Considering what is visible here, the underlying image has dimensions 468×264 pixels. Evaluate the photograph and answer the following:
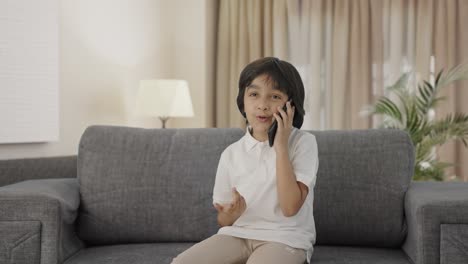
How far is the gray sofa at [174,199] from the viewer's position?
2.37 meters

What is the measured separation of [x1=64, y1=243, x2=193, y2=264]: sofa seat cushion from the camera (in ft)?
7.90

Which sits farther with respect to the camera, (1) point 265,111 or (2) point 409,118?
(2) point 409,118

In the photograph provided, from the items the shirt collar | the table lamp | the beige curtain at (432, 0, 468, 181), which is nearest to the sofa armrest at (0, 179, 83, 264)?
the shirt collar

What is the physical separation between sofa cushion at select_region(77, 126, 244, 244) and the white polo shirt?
1.00 ft

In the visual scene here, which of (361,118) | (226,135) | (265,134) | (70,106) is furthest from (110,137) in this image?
(361,118)

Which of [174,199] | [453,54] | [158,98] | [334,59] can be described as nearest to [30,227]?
[174,199]

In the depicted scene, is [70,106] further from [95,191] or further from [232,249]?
[232,249]

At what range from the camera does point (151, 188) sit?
8.94 ft

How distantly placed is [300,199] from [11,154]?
6.51ft

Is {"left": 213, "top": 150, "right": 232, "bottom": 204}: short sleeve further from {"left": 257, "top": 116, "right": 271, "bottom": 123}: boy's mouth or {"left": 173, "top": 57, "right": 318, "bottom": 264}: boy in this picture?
{"left": 257, "top": 116, "right": 271, "bottom": 123}: boy's mouth

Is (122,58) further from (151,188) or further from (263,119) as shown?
(263,119)

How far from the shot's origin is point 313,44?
17.8 ft

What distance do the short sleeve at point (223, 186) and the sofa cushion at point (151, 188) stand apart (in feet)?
0.93

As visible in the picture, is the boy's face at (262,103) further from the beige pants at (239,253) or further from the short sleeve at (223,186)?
the beige pants at (239,253)
